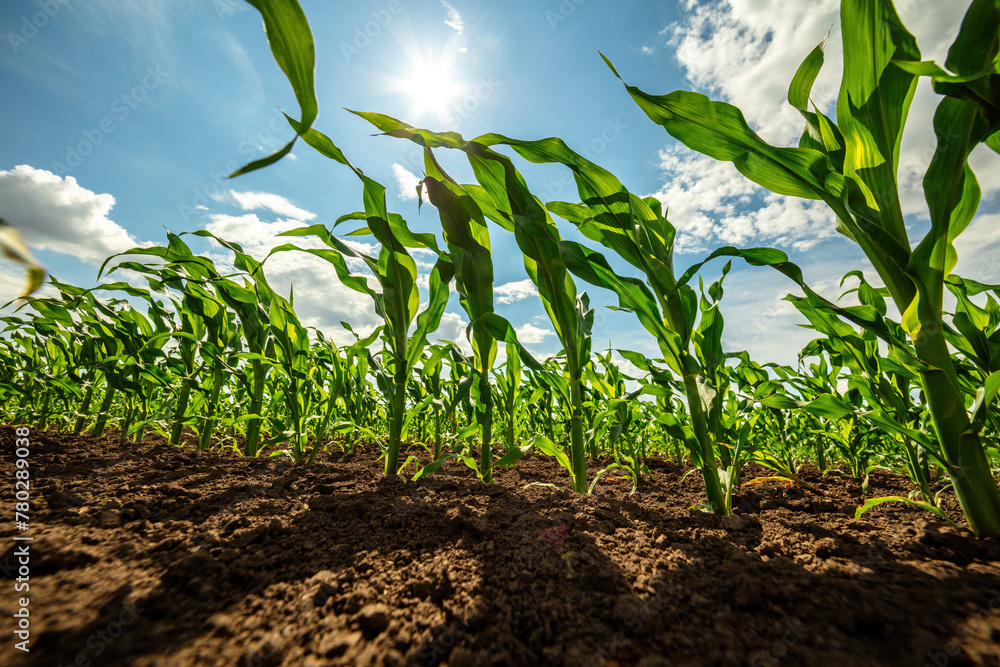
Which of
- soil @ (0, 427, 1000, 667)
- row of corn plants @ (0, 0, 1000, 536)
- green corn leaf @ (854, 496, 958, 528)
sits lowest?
soil @ (0, 427, 1000, 667)

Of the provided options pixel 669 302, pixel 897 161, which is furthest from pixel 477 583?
pixel 897 161

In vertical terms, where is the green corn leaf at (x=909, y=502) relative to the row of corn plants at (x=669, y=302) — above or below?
below

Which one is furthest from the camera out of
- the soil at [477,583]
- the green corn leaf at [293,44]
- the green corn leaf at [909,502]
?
the green corn leaf at [909,502]

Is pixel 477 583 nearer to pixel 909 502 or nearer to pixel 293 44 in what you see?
pixel 909 502

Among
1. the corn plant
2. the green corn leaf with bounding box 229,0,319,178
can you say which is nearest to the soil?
the corn plant

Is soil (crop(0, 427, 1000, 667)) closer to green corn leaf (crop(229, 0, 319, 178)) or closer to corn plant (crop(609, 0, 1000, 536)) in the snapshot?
corn plant (crop(609, 0, 1000, 536))

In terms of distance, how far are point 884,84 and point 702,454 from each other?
3.98 ft

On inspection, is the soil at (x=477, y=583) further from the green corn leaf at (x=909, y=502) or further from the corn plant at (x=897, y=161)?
the corn plant at (x=897, y=161)

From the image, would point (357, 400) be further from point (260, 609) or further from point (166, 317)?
point (260, 609)

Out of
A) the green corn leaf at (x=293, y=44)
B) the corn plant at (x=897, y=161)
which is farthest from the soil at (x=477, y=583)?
the green corn leaf at (x=293, y=44)

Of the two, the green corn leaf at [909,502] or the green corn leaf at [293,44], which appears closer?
the green corn leaf at [293,44]

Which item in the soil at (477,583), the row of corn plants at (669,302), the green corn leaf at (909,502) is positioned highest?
the row of corn plants at (669,302)

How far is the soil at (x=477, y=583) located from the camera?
0.60m

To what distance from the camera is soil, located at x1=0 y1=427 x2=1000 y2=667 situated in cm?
60
